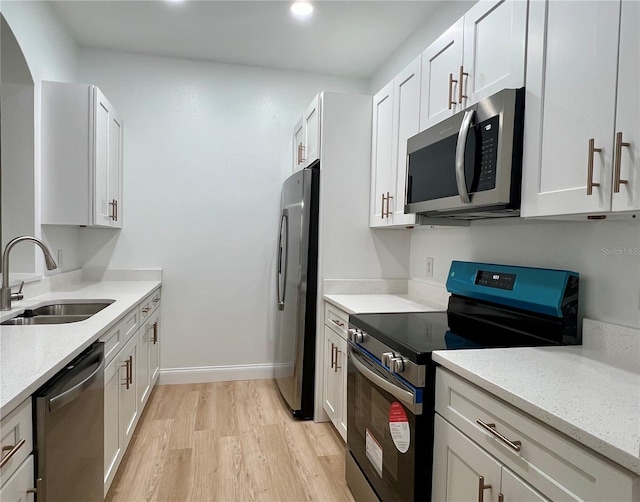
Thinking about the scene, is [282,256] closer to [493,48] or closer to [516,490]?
[493,48]

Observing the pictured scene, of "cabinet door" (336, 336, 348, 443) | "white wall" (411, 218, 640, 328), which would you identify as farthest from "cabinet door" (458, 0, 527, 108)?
"cabinet door" (336, 336, 348, 443)

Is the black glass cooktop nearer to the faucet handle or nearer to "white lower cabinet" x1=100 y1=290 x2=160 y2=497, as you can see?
"white lower cabinet" x1=100 y1=290 x2=160 y2=497

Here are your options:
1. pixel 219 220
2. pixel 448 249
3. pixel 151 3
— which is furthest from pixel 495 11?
pixel 219 220

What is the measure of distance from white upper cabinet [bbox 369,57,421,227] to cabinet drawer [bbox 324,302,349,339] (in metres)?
0.62

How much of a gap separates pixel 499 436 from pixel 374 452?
768mm

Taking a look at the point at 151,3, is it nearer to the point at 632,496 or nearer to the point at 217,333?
the point at 217,333

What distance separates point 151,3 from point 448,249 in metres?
2.43

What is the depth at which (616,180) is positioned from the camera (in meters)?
1.07

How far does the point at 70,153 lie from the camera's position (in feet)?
8.44

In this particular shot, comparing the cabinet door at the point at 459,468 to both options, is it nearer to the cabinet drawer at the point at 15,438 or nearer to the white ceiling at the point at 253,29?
the cabinet drawer at the point at 15,438

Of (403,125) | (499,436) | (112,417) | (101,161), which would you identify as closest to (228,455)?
(112,417)

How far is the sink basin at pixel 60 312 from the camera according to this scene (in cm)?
207

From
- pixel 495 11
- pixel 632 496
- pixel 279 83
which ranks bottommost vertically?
pixel 632 496

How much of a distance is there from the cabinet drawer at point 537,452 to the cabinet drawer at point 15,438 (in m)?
1.19
